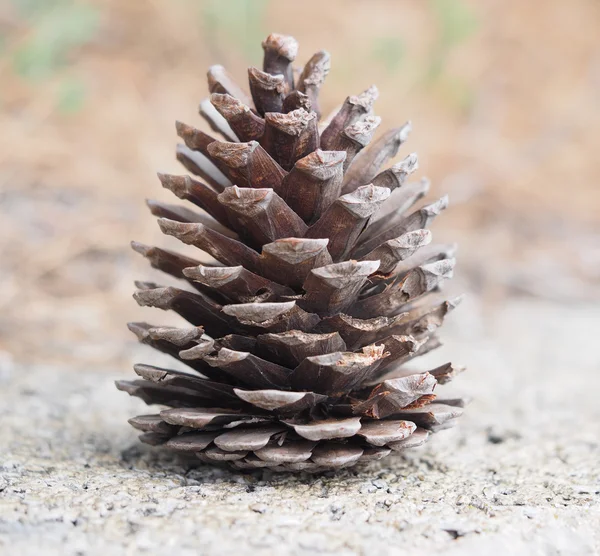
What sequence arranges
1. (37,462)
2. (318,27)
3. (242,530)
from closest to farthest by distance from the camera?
1. (242,530)
2. (37,462)
3. (318,27)

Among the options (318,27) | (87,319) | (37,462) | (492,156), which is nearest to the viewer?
(37,462)

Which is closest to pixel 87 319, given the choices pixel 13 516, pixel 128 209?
pixel 128 209

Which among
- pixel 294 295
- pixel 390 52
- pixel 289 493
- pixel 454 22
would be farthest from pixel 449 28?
pixel 289 493

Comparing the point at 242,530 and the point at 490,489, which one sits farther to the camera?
the point at 490,489

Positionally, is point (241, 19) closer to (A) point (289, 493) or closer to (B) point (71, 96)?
(B) point (71, 96)

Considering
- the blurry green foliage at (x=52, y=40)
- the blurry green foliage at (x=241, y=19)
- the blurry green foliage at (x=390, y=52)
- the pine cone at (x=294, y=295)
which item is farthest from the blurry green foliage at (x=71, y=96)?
the pine cone at (x=294, y=295)

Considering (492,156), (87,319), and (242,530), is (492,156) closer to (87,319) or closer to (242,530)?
(87,319)

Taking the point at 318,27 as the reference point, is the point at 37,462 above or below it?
below
